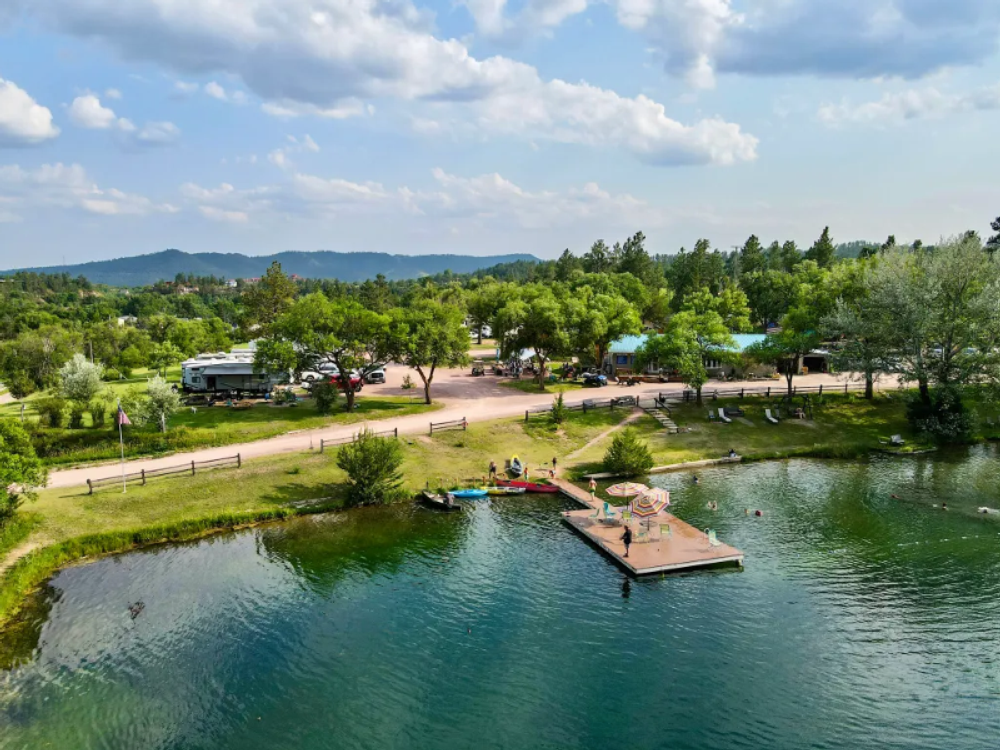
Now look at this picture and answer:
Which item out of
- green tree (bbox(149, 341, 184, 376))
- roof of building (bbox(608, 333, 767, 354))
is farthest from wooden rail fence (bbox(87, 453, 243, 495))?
roof of building (bbox(608, 333, 767, 354))

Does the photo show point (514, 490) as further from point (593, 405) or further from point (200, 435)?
A: point (200, 435)

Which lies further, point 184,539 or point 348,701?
point 184,539

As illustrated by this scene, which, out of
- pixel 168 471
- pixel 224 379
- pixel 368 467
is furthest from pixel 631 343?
pixel 168 471

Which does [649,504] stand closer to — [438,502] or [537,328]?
[438,502]

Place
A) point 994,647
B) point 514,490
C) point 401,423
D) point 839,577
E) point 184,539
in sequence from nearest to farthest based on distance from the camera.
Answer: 1. point 994,647
2. point 839,577
3. point 184,539
4. point 514,490
5. point 401,423

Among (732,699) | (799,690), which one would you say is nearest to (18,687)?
(732,699)

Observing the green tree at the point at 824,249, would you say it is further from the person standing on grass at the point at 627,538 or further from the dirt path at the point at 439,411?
the person standing on grass at the point at 627,538

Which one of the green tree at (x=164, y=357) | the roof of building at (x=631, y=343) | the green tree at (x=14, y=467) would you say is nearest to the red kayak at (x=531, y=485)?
the green tree at (x=14, y=467)

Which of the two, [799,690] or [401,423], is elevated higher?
[401,423]
